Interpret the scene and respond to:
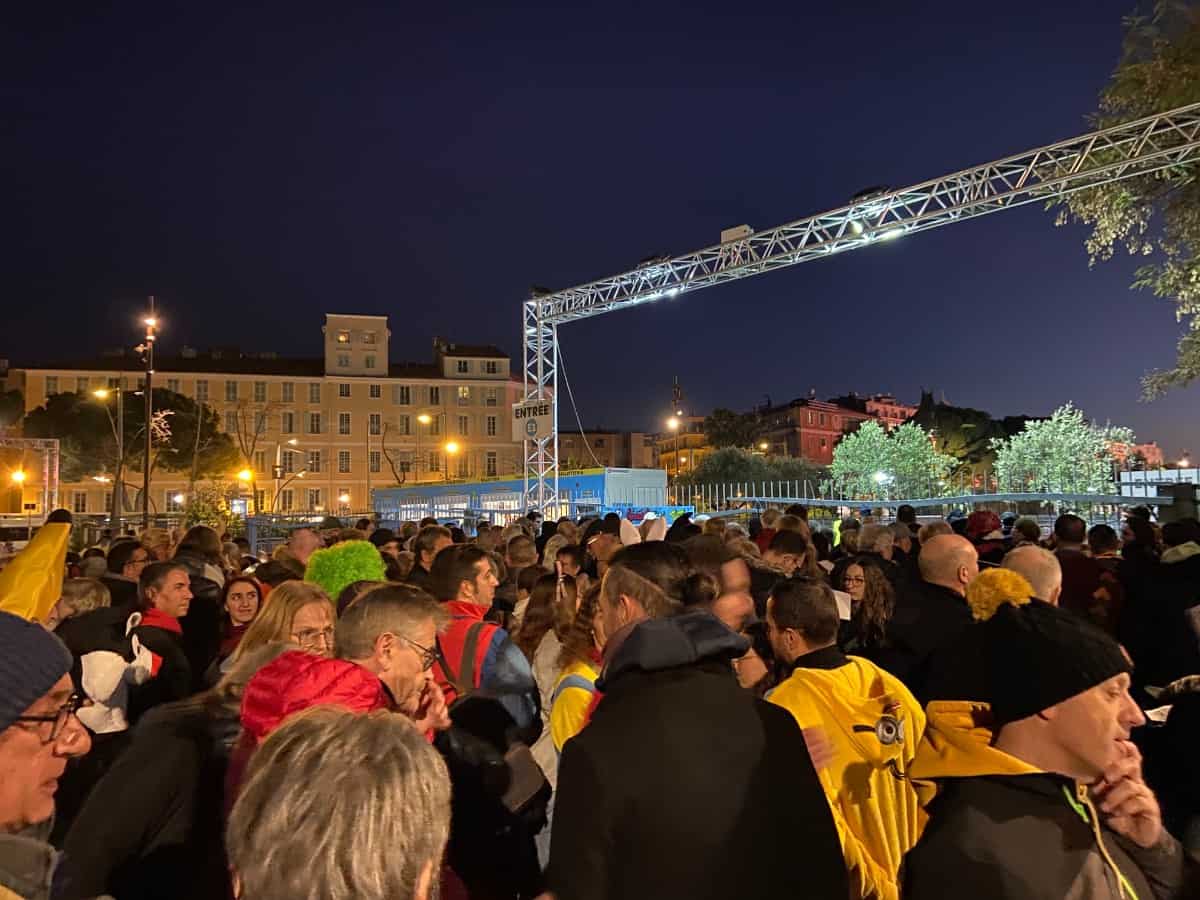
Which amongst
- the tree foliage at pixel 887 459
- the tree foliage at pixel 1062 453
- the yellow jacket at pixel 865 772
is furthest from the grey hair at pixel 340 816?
the tree foliage at pixel 887 459

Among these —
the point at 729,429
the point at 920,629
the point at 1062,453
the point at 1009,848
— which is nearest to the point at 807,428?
the point at 729,429

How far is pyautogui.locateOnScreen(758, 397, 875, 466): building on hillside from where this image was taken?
301ft

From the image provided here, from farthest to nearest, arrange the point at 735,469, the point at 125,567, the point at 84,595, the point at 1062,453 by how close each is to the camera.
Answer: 1. the point at 735,469
2. the point at 1062,453
3. the point at 125,567
4. the point at 84,595

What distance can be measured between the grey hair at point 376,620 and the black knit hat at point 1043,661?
169 cm

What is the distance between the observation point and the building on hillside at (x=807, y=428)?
9188cm

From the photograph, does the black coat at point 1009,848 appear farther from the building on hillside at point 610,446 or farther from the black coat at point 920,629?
the building on hillside at point 610,446

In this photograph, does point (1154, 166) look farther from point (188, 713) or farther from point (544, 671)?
point (188, 713)

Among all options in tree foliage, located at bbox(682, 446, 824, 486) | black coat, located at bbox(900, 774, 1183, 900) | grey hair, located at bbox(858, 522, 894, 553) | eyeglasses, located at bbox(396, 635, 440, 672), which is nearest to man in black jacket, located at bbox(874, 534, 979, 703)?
black coat, located at bbox(900, 774, 1183, 900)

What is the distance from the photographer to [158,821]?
2.10m

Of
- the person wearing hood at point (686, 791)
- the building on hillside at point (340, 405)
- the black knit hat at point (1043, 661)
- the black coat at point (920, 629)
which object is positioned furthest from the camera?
the building on hillside at point (340, 405)

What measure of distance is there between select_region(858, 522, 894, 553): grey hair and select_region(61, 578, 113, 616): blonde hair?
18.8ft

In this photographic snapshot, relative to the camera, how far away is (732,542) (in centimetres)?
598

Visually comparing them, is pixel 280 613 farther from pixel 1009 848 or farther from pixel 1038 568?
pixel 1038 568

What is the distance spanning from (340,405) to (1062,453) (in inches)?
2068
